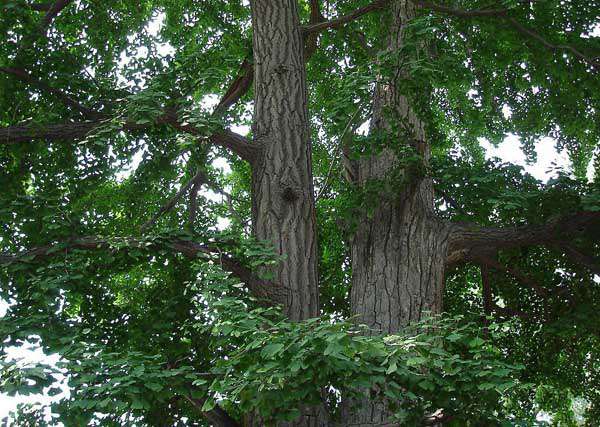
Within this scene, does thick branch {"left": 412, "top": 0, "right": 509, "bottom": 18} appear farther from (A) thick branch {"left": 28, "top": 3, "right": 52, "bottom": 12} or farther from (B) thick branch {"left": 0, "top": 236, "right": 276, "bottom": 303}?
(A) thick branch {"left": 28, "top": 3, "right": 52, "bottom": 12}

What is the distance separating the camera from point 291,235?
625 centimetres

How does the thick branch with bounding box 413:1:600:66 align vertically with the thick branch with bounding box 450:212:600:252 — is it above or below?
above

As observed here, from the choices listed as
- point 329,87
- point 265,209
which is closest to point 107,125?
point 265,209

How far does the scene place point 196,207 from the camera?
28.9ft

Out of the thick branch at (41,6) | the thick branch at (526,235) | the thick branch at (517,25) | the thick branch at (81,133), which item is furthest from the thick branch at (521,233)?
the thick branch at (41,6)

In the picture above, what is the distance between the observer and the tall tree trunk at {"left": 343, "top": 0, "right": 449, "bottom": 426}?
6.46 m

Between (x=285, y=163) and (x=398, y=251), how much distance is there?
1346mm

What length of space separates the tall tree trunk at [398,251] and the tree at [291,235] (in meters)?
0.02

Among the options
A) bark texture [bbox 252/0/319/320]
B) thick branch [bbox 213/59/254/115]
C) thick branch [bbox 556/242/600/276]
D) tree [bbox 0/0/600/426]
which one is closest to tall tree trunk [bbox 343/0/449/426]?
tree [bbox 0/0/600/426]

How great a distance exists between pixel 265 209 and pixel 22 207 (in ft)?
6.71

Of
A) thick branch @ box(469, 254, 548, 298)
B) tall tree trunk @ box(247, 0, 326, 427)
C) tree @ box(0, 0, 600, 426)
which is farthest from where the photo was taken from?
thick branch @ box(469, 254, 548, 298)

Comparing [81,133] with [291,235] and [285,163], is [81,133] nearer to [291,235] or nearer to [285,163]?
[285,163]

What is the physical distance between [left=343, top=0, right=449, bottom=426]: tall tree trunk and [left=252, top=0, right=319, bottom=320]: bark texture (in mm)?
677

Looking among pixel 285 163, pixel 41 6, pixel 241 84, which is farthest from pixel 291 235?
pixel 41 6
